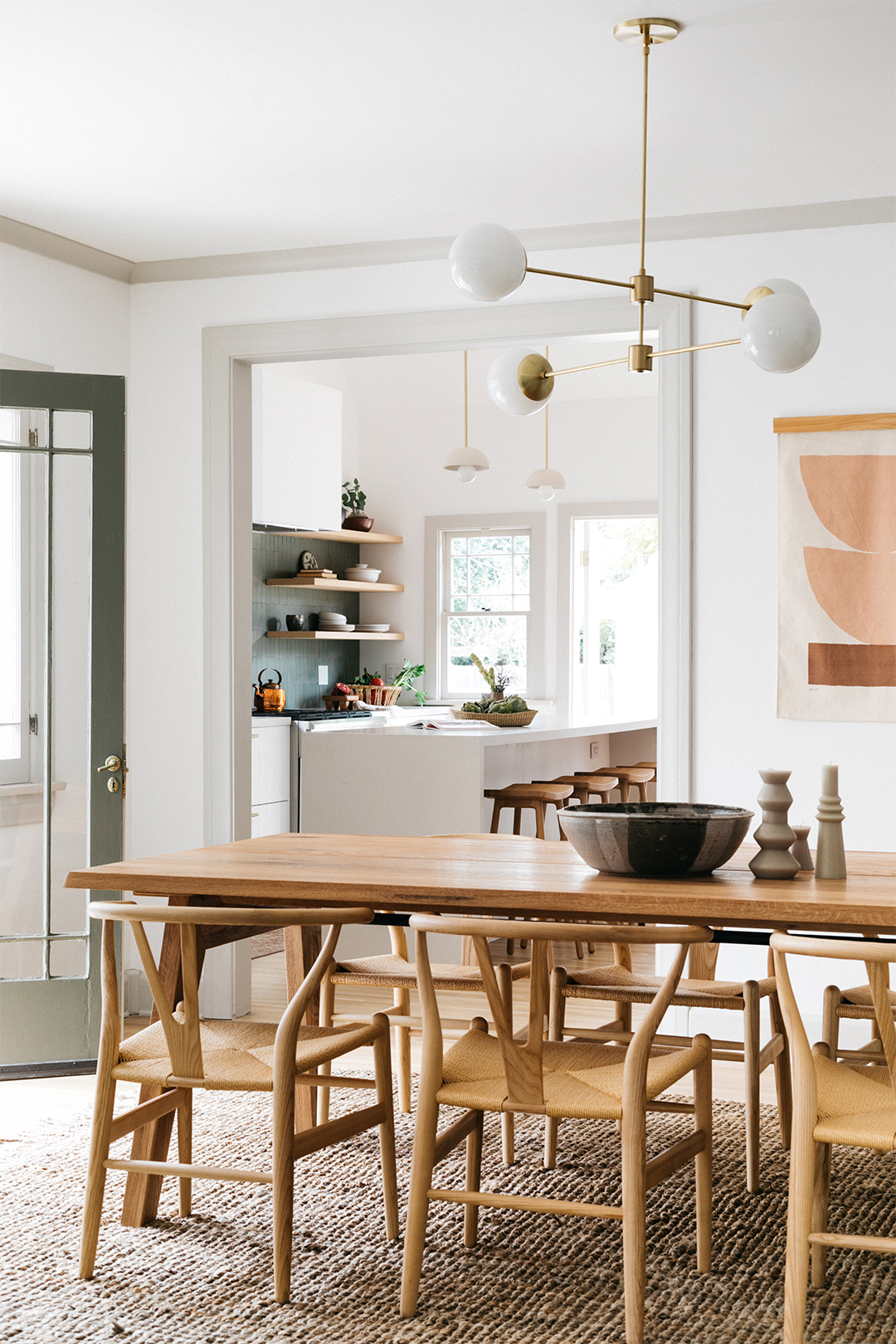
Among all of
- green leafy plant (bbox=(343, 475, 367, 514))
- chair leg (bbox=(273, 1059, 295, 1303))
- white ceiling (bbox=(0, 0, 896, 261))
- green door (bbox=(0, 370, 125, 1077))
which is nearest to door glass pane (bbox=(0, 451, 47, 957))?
green door (bbox=(0, 370, 125, 1077))

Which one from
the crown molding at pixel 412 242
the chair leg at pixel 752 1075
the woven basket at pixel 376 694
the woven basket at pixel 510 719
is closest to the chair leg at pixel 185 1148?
the chair leg at pixel 752 1075

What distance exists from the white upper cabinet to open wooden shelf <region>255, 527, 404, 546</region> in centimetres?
16

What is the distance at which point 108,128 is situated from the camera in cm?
367

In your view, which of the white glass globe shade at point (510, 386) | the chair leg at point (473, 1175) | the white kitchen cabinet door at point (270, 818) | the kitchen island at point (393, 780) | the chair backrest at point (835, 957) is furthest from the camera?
the white kitchen cabinet door at point (270, 818)

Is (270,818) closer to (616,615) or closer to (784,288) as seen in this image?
(616,615)

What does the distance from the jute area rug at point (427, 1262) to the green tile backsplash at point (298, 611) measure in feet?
16.0

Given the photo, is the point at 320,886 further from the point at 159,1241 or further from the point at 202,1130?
the point at 202,1130

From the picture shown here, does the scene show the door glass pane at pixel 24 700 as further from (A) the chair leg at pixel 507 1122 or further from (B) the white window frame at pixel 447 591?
(B) the white window frame at pixel 447 591

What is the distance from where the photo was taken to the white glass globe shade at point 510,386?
3508 millimetres

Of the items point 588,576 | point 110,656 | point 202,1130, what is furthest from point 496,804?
point 588,576

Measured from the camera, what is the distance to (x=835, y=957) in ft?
6.85

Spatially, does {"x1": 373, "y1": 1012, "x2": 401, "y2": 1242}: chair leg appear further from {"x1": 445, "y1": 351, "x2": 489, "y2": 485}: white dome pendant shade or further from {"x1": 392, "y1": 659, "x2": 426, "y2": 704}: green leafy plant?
{"x1": 392, "y1": 659, "x2": 426, "y2": 704}: green leafy plant

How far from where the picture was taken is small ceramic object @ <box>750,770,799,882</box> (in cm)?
262

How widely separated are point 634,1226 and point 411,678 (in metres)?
6.97
